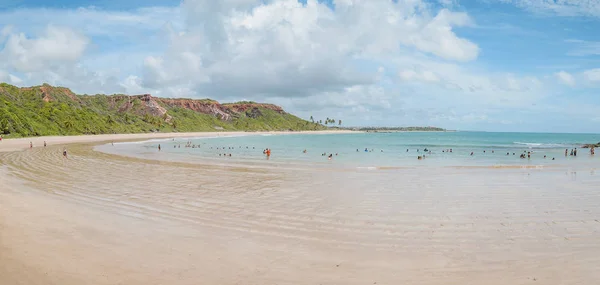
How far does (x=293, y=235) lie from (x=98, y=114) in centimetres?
11702

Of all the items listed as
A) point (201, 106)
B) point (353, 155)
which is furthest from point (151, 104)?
point (353, 155)

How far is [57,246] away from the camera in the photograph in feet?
26.8

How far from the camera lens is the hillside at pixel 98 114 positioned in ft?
238

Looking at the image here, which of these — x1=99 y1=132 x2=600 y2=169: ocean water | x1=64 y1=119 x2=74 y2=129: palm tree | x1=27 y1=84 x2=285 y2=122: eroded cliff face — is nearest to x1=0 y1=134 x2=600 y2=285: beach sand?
x1=99 y1=132 x2=600 y2=169: ocean water

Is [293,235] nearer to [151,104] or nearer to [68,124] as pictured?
[68,124]

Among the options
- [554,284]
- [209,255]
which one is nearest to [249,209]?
[209,255]

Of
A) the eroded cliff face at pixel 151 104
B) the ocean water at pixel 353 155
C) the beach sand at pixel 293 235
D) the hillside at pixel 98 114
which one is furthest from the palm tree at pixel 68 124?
the beach sand at pixel 293 235

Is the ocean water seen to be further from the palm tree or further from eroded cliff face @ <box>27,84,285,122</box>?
eroded cliff face @ <box>27,84,285,122</box>

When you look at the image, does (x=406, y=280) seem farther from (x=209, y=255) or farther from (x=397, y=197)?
(x=397, y=197)

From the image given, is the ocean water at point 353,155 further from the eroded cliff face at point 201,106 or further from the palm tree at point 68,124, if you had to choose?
the eroded cliff face at point 201,106

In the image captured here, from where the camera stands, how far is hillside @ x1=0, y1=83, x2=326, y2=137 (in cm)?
7269

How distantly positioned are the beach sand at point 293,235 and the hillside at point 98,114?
215 feet

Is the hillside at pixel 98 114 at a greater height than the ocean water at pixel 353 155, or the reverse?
the hillside at pixel 98 114

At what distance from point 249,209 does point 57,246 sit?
18.8ft
